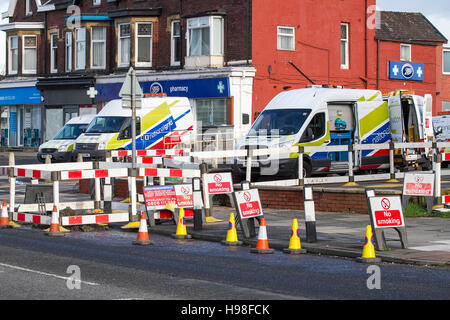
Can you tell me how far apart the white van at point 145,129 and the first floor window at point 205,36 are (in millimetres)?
7931

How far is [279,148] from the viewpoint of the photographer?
21.7m

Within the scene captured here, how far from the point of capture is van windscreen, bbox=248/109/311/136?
24.0 meters

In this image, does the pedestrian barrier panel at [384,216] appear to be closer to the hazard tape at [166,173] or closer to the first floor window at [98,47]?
the hazard tape at [166,173]

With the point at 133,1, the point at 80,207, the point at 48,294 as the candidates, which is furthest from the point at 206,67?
the point at 48,294

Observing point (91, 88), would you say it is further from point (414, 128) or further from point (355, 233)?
point (355, 233)

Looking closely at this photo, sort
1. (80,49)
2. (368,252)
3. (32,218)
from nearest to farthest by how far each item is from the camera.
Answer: (368,252)
(32,218)
(80,49)

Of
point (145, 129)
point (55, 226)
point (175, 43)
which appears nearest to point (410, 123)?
point (145, 129)

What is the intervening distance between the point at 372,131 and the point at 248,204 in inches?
464

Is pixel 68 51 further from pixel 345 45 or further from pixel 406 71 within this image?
pixel 406 71

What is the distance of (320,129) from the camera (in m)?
24.3

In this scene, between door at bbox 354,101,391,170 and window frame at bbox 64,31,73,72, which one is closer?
door at bbox 354,101,391,170

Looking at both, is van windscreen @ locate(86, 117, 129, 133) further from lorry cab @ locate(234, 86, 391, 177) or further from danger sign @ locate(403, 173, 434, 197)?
danger sign @ locate(403, 173, 434, 197)

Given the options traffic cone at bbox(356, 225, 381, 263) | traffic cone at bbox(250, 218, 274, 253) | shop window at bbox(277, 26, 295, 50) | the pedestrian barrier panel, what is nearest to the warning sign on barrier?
traffic cone at bbox(250, 218, 274, 253)

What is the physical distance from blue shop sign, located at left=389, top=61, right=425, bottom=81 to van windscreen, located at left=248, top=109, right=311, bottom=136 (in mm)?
20794
